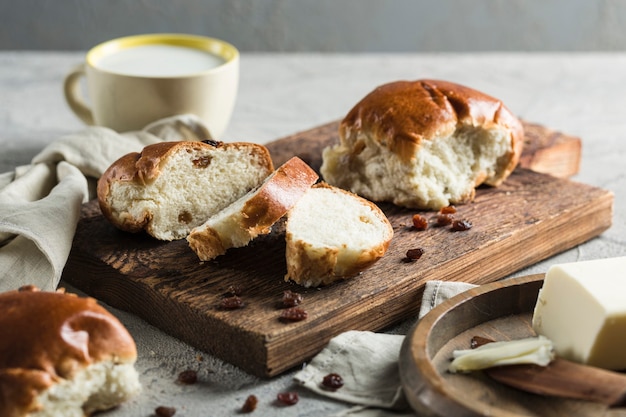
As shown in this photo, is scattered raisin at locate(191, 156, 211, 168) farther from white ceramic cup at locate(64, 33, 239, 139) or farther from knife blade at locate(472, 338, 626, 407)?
knife blade at locate(472, 338, 626, 407)

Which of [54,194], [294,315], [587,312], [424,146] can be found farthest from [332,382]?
[54,194]

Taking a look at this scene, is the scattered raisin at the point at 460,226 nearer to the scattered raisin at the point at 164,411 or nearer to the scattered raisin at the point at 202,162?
the scattered raisin at the point at 202,162

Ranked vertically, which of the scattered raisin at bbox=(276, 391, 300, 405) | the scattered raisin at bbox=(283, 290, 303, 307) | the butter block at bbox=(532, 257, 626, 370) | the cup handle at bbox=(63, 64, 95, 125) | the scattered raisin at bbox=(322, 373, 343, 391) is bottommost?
the cup handle at bbox=(63, 64, 95, 125)

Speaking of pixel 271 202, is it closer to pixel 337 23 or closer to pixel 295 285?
pixel 295 285

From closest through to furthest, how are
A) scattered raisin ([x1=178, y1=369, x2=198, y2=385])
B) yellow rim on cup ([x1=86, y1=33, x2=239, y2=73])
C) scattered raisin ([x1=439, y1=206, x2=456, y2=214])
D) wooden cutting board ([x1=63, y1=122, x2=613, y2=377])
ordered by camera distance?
scattered raisin ([x1=178, y1=369, x2=198, y2=385]), wooden cutting board ([x1=63, y1=122, x2=613, y2=377]), scattered raisin ([x1=439, y1=206, x2=456, y2=214]), yellow rim on cup ([x1=86, y1=33, x2=239, y2=73])

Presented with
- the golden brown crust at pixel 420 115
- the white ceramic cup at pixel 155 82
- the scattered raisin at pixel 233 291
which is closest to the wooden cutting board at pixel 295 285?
the scattered raisin at pixel 233 291

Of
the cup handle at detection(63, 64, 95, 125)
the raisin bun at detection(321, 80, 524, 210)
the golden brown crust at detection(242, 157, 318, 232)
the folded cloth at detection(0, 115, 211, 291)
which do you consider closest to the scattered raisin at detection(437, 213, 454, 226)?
the raisin bun at detection(321, 80, 524, 210)
